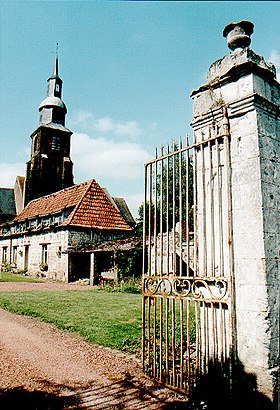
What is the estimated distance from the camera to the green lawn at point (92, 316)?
241 inches

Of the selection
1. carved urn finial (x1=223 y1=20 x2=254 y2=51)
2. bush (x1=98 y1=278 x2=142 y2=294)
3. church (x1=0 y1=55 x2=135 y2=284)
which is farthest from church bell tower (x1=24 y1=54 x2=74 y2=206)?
carved urn finial (x1=223 y1=20 x2=254 y2=51)

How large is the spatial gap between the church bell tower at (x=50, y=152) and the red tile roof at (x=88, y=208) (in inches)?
430

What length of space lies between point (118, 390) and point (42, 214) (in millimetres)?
20834

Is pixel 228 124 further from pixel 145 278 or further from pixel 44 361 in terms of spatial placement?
pixel 44 361

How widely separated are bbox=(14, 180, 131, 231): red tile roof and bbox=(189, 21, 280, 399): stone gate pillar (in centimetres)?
1712

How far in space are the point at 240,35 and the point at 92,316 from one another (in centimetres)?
659

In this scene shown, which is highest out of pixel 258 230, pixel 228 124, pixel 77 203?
pixel 77 203

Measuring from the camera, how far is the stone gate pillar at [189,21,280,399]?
10.9 feet

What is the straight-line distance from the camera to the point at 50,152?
117 ft

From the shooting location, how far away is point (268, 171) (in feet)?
11.9

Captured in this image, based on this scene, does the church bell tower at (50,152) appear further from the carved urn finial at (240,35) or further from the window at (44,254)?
the carved urn finial at (240,35)

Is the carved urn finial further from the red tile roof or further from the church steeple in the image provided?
the church steeple

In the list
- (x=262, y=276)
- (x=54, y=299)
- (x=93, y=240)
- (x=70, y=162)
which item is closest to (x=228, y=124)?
(x=262, y=276)

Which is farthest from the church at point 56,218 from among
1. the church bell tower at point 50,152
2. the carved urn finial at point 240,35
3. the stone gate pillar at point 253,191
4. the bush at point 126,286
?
the carved urn finial at point 240,35
